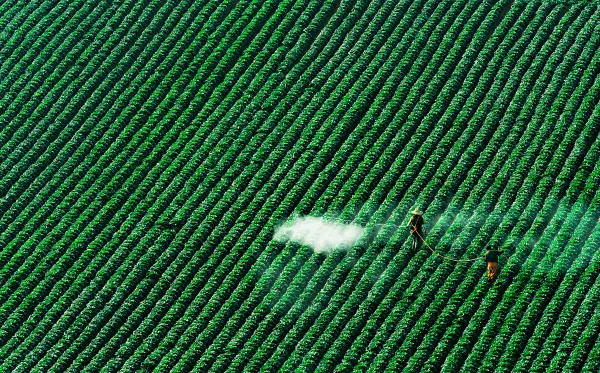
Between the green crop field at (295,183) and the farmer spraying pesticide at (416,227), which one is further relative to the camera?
the farmer spraying pesticide at (416,227)

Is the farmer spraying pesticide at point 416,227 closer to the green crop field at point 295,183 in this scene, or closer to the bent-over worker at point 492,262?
the green crop field at point 295,183

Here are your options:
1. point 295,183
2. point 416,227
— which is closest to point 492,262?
point 416,227

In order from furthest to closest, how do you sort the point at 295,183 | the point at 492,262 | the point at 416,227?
the point at 295,183, the point at 416,227, the point at 492,262

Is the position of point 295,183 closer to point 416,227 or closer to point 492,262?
point 416,227

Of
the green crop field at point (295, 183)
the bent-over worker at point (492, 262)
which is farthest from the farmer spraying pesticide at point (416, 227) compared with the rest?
the bent-over worker at point (492, 262)

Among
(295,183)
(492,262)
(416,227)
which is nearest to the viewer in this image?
(492,262)
